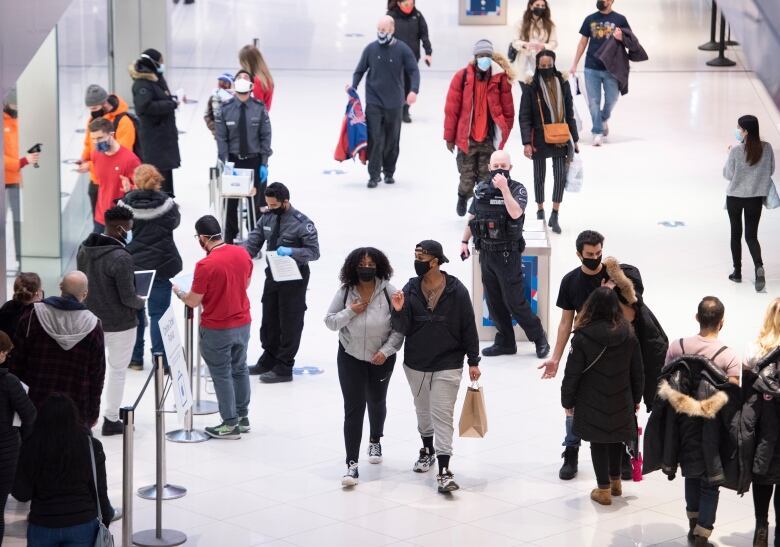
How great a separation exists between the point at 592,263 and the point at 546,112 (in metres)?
5.90

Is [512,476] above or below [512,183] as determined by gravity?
below

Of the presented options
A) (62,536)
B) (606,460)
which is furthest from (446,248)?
(62,536)

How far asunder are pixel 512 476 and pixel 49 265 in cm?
606

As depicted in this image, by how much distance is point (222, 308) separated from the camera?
1013 centimetres

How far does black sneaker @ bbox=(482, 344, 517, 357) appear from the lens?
12359mm

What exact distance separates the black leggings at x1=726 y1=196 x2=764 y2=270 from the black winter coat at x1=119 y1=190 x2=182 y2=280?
5161mm

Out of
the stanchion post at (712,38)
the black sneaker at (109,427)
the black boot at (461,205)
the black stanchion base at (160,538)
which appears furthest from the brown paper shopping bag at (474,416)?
the stanchion post at (712,38)

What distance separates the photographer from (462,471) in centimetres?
985

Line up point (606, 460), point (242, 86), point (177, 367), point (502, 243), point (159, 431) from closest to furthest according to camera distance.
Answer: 1. point (159, 431)
2. point (177, 367)
3. point (606, 460)
4. point (502, 243)
5. point (242, 86)

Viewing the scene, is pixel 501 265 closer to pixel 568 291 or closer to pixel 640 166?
pixel 568 291

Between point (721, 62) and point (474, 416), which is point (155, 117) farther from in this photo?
point (721, 62)

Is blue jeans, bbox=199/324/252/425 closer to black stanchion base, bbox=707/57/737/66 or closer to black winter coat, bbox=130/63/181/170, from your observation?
black winter coat, bbox=130/63/181/170

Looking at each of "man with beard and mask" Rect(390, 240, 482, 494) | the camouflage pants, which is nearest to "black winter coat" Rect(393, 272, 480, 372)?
"man with beard and mask" Rect(390, 240, 482, 494)

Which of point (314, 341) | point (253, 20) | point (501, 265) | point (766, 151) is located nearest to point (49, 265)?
point (314, 341)
